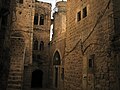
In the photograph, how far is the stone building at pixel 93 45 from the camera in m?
6.45

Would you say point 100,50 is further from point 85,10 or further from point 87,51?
point 85,10

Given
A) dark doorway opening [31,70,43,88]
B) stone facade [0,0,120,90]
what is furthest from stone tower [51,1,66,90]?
dark doorway opening [31,70,43,88]

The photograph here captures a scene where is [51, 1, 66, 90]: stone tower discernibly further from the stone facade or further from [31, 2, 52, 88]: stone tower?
[31, 2, 52, 88]: stone tower

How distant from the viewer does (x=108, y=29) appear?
679cm

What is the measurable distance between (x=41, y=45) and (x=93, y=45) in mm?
13506

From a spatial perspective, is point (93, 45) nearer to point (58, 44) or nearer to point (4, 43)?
point (4, 43)

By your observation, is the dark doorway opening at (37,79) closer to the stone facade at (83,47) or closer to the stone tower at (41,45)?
the stone tower at (41,45)

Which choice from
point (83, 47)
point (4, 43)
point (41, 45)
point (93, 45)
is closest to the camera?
point (4, 43)

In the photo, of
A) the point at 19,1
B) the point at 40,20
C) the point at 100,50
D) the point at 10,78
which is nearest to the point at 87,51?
the point at 100,50

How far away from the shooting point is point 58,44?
15547mm

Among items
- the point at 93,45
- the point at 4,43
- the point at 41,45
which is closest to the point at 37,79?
the point at 41,45

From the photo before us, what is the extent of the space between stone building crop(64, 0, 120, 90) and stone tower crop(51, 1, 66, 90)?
3426 mm

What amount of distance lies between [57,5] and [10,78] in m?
16.4

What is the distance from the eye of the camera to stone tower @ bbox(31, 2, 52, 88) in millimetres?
19141
